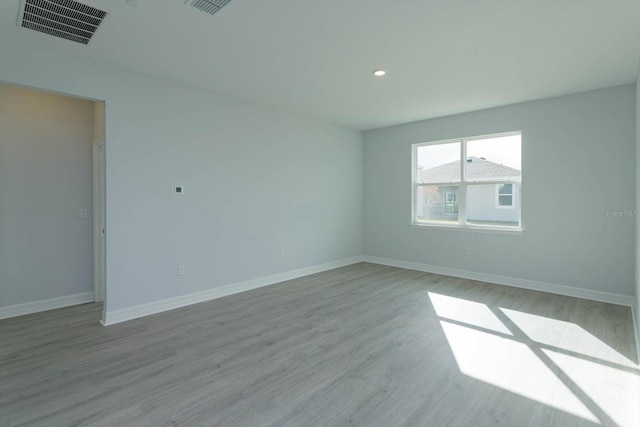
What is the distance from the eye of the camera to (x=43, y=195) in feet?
12.3

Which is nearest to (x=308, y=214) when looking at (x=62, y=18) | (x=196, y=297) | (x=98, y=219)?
(x=196, y=297)

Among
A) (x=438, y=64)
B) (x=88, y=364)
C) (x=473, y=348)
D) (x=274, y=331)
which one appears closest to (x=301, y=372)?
(x=274, y=331)

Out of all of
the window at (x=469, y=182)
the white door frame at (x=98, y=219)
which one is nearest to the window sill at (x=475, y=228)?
the window at (x=469, y=182)

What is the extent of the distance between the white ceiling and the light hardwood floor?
2718mm

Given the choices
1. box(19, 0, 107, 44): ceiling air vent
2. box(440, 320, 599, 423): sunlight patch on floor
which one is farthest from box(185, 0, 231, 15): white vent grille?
box(440, 320, 599, 423): sunlight patch on floor

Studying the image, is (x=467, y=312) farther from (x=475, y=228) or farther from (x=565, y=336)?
(x=475, y=228)

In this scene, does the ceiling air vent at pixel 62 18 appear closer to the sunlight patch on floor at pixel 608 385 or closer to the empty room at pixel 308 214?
the empty room at pixel 308 214

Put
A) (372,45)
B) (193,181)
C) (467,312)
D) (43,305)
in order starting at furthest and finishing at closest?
(193,181) → (43,305) → (467,312) → (372,45)

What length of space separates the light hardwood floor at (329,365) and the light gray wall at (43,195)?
412mm

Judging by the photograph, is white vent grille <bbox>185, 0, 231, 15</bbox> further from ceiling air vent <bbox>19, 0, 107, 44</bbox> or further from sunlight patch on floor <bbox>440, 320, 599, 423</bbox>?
sunlight patch on floor <bbox>440, 320, 599, 423</bbox>

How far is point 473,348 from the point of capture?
2756mm

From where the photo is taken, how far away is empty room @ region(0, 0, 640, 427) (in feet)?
7.30

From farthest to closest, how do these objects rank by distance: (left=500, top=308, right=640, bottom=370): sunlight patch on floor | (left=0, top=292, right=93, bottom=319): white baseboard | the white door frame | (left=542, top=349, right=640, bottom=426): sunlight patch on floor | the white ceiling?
1. the white door frame
2. (left=0, top=292, right=93, bottom=319): white baseboard
3. (left=500, top=308, right=640, bottom=370): sunlight patch on floor
4. the white ceiling
5. (left=542, top=349, right=640, bottom=426): sunlight patch on floor

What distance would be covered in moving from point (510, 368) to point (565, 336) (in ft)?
3.40
